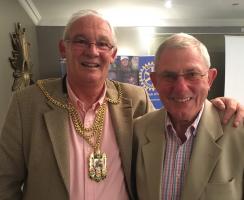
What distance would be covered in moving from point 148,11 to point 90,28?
4627mm

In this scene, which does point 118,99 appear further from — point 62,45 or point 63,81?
point 62,45

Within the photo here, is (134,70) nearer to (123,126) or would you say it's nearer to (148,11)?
(148,11)

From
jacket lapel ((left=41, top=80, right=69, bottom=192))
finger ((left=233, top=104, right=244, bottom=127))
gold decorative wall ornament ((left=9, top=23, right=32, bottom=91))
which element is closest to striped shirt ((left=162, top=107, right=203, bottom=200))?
finger ((left=233, top=104, right=244, bottom=127))

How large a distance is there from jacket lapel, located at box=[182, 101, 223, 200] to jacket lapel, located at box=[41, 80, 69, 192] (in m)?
0.52

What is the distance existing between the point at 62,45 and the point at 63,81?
0.18 m

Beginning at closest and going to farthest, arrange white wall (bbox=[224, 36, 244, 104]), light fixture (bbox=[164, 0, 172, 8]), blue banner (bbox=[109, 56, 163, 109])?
light fixture (bbox=[164, 0, 172, 8]), white wall (bbox=[224, 36, 244, 104]), blue banner (bbox=[109, 56, 163, 109])

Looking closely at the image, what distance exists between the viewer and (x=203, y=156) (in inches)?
51.0

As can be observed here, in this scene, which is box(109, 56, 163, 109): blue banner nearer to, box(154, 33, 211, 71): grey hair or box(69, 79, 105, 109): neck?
box(69, 79, 105, 109): neck

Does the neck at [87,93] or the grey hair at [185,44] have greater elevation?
the grey hair at [185,44]

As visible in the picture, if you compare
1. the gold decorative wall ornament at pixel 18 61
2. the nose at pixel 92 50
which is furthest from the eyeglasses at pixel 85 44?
the gold decorative wall ornament at pixel 18 61

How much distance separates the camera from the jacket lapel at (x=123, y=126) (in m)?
1.49

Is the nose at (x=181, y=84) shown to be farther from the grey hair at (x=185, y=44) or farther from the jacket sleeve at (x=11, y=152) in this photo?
the jacket sleeve at (x=11, y=152)

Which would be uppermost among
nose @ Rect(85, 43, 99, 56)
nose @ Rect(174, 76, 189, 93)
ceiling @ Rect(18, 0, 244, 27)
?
ceiling @ Rect(18, 0, 244, 27)

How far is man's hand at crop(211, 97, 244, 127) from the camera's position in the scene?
4.21 feet
